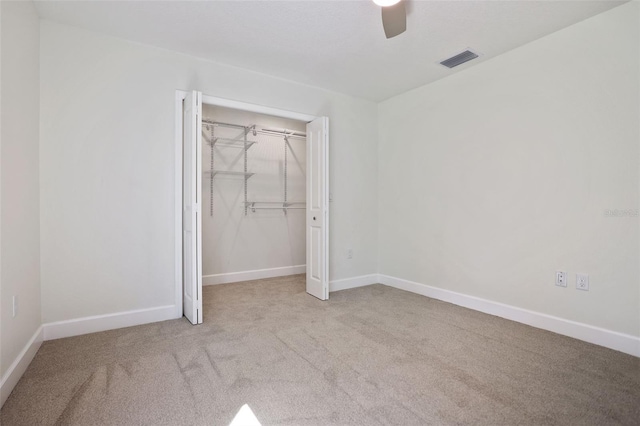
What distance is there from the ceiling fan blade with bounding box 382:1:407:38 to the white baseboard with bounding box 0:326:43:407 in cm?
295

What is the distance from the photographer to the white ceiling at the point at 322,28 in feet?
7.64

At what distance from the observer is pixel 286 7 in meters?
2.33

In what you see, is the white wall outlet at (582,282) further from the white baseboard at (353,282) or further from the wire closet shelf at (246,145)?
the wire closet shelf at (246,145)

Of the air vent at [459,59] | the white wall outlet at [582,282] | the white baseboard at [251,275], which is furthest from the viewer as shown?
the white baseboard at [251,275]

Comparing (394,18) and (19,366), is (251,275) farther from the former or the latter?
(394,18)

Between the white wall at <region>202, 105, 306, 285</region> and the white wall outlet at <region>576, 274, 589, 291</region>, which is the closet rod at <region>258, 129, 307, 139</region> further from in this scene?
the white wall outlet at <region>576, 274, 589, 291</region>

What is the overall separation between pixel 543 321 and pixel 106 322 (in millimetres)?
3693

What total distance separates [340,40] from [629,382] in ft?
10.2

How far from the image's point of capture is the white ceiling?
91.7 inches

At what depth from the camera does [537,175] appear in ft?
9.20

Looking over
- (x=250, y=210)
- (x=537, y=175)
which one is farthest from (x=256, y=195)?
(x=537, y=175)

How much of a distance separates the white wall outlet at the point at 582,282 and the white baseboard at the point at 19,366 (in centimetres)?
381

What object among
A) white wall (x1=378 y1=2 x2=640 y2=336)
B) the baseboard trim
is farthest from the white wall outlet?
the baseboard trim

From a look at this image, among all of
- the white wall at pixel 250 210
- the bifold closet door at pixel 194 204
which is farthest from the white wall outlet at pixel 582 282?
the white wall at pixel 250 210
